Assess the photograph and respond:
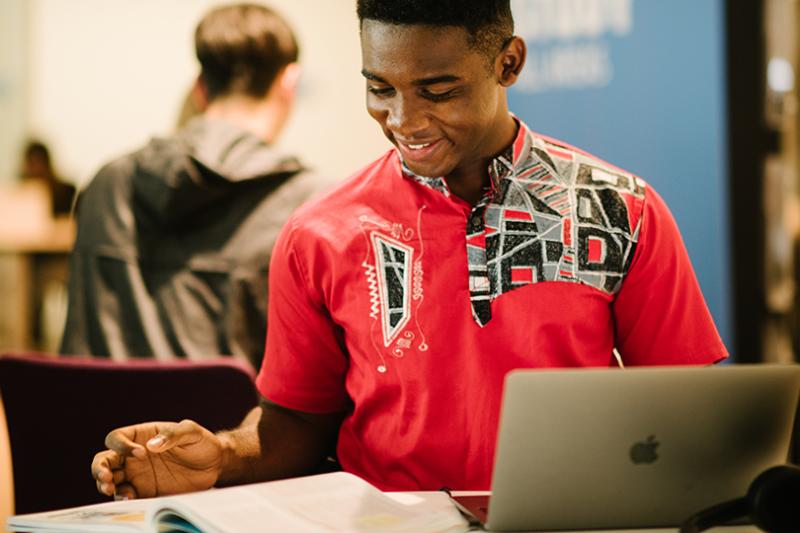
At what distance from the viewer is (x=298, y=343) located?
1.66 meters

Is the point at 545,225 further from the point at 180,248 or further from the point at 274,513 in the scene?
the point at 180,248

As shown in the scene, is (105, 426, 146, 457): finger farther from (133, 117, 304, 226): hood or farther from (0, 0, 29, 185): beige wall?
(0, 0, 29, 185): beige wall

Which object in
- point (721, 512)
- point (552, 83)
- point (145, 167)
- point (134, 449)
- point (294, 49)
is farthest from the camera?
point (552, 83)

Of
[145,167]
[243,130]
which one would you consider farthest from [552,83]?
[145,167]

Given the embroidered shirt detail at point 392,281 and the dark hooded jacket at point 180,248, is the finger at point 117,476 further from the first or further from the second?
the dark hooded jacket at point 180,248

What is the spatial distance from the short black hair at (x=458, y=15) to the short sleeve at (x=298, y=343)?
35 cm

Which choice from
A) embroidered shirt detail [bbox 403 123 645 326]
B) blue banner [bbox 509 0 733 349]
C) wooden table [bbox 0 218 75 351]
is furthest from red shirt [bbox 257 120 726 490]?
wooden table [bbox 0 218 75 351]

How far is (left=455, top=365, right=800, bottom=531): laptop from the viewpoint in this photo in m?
1.10

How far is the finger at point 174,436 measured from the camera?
1349 millimetres

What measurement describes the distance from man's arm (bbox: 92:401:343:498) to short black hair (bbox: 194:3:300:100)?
1.42 meters

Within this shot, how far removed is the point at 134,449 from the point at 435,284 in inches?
19.4

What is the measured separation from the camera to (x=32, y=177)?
3928 mm

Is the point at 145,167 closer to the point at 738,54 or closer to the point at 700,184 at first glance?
the point at 700,184

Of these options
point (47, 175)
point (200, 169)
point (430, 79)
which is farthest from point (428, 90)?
point (47, 175)
